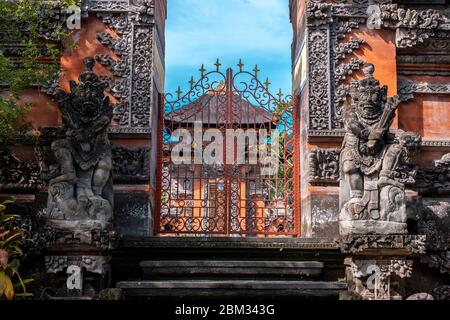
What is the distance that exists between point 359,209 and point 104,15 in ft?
18.2

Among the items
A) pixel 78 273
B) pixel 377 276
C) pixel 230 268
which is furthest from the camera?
pixel 230 268

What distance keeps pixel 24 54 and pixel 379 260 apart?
19.5 ft

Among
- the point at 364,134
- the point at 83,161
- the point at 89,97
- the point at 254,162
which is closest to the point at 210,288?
the point at 83,161

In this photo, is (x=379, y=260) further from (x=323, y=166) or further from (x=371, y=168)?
(x=323, y=166)

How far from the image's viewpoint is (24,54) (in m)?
10.0

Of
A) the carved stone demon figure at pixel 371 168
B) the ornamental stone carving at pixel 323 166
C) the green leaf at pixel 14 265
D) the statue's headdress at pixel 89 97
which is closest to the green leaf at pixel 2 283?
the green leaf at pixel 14 265

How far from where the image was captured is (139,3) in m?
11.4

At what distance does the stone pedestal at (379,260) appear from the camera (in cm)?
851

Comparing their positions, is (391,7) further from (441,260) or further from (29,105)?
(29,105)

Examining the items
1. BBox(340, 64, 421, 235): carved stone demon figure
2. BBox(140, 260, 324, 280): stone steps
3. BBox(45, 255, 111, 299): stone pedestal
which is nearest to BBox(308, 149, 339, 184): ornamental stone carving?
BBox(340, 64, 421, 235): carved stone demon figure

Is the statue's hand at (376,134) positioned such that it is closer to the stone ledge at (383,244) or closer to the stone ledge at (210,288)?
the stone ledge at (383,244)

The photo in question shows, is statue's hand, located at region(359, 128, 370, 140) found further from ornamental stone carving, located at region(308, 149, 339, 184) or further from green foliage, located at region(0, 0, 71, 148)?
green foliage, located at region(0, 0, 71, 148)
